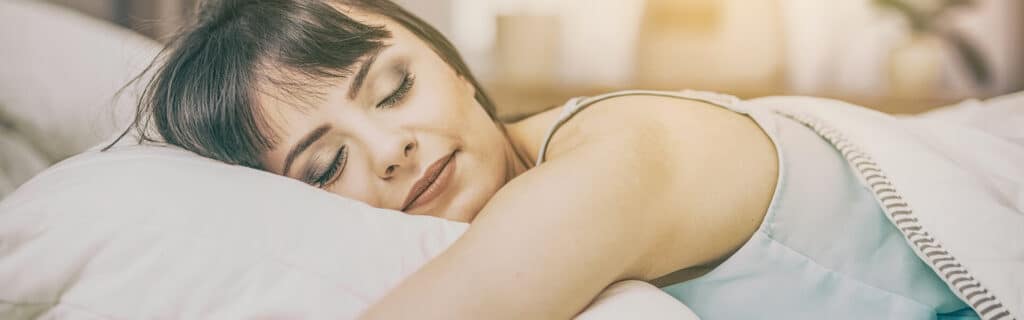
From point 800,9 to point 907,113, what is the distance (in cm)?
45

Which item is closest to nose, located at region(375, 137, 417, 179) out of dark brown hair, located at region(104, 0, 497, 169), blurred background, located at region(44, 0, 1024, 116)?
dark brown hair, located at region(104, 0, 497, 169)

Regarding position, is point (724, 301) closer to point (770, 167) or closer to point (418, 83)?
point (770, 167)

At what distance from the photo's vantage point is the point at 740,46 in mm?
1970

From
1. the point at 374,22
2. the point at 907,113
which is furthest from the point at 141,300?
the point at 907,113

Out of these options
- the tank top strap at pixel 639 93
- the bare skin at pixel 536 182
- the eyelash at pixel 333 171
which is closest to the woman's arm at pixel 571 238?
the bare skin at pixel 536 182

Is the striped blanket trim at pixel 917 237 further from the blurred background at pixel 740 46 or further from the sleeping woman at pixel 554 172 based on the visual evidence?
the blurred background at pixel 740 46

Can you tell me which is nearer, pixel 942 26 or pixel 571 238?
pixel 571 238

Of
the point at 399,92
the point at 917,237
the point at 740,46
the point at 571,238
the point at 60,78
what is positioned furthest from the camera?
the point at 740,46

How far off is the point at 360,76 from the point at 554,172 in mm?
289

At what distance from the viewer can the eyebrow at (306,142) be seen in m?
0.75

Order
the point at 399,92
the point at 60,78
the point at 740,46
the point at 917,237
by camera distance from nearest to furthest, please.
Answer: the point at 917,237 → the point at 399,92 → the point at 60,78 → the point at 740,46

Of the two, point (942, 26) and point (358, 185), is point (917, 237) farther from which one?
point (942, 26)

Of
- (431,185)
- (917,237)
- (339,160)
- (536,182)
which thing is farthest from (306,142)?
(917,237)

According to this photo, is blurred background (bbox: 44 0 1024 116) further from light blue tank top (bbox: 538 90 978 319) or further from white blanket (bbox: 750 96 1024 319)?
light blue tank top (bbox: 538 90 978 319)
